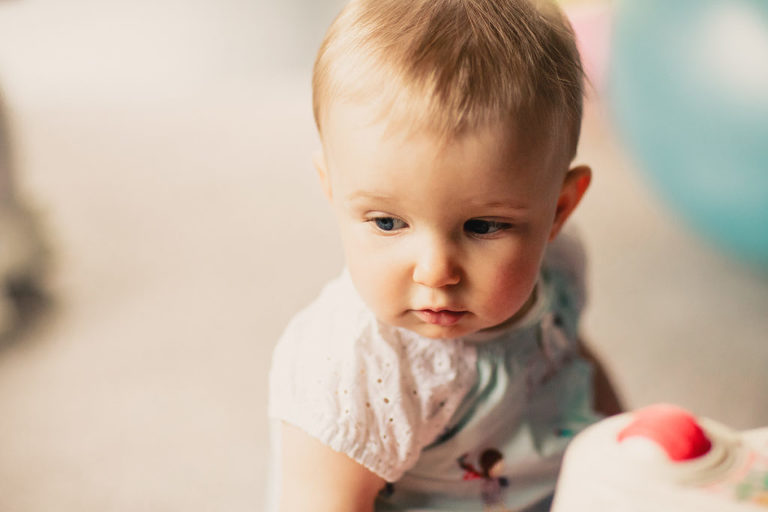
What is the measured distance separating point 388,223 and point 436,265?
0.16 feet

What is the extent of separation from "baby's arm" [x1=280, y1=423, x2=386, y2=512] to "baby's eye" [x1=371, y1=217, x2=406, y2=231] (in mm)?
171

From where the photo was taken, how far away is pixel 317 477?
2.06 ft

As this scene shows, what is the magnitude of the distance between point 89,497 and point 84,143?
1.00 meters

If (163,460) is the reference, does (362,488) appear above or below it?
above

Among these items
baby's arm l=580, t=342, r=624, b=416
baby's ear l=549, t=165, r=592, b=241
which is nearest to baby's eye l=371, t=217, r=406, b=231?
baby's ear l=549, t=165, r=592, b=241

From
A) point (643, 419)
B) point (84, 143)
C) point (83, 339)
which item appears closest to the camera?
point (643, 419)

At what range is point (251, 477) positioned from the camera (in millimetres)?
1059

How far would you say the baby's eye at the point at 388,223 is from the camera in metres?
0.57

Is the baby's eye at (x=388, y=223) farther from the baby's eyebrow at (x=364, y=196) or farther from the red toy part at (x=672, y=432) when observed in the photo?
the red toy part at (x=672, y=432)

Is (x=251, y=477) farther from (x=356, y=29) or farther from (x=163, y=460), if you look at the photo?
(x=356, y=29)

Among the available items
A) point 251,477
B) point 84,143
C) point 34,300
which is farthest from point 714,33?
point 84,143

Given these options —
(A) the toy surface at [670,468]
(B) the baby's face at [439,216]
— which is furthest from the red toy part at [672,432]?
(B) the baby's face at [439,216]

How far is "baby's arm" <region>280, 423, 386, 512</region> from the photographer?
2.06 feet

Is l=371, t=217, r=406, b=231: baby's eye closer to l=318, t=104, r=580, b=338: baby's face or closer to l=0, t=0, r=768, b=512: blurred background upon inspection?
l=318, t=104, r=580, b=338: baby's face
